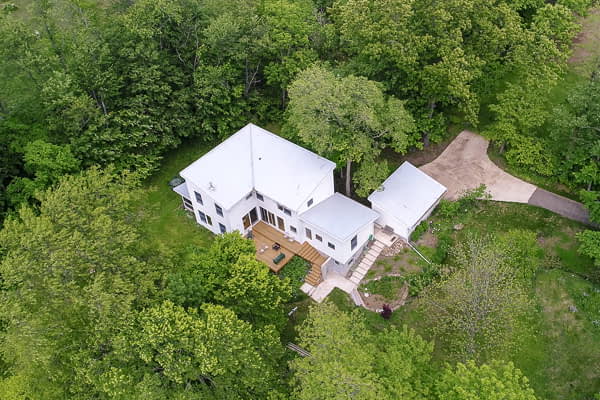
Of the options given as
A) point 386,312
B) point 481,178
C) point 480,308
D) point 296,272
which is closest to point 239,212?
point 296,272

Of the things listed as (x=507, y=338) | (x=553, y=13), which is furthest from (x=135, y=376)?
(x=553, y=13)

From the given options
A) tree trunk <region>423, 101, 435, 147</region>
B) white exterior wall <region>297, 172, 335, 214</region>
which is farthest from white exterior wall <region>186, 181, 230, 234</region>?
tree trunk <region>423, 101, 435, 147</region>

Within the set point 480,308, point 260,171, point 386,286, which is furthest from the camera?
point 260,171

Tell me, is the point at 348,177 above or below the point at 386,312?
above

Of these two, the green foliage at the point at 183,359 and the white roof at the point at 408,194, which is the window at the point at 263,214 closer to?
the white roof at the point at 408,194

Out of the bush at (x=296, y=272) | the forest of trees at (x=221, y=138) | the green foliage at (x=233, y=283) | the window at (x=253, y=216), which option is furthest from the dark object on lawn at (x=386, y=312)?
the window at (x=253, y=216)

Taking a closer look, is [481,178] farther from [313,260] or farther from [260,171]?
[260,171]

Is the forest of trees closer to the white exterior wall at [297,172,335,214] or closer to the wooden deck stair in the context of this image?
the wooden deck stair
